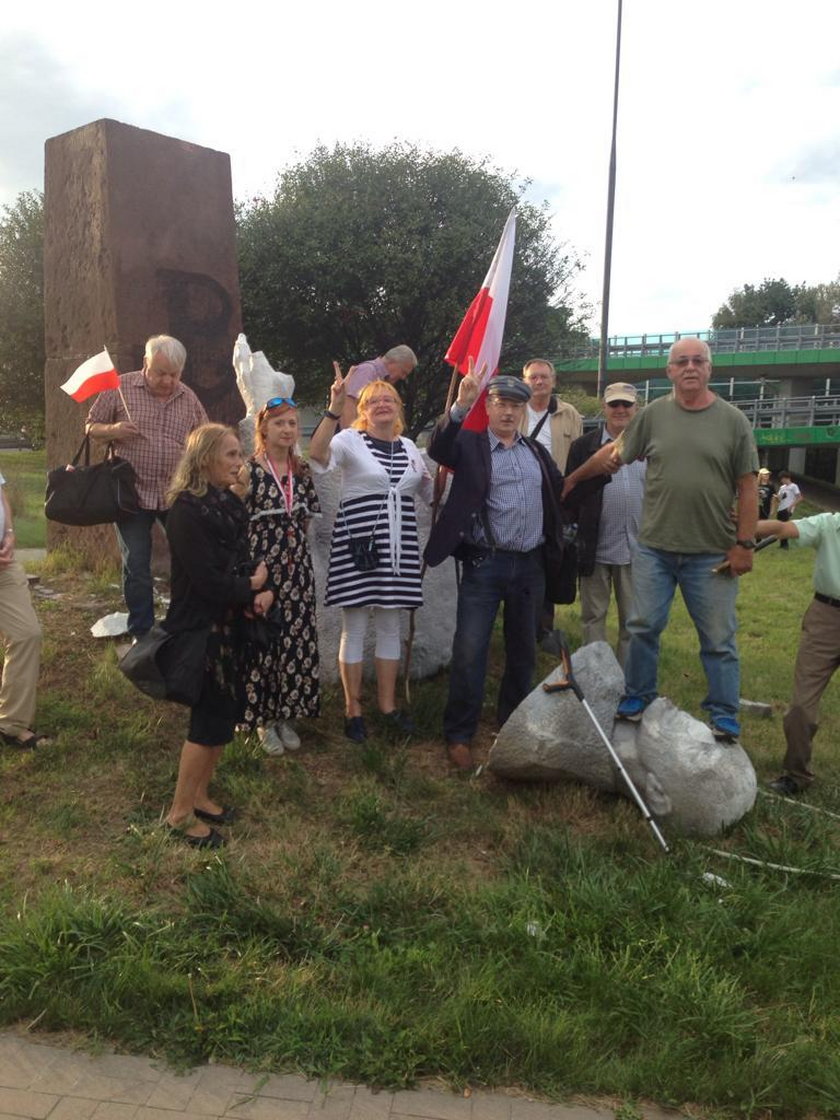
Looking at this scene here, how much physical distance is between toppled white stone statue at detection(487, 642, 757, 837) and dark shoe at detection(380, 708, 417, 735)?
24.5 inches

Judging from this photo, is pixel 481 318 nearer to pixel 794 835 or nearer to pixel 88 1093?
pixel 794 835

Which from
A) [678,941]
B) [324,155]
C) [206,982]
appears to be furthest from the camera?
[324,155]

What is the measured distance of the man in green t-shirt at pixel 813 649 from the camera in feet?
15.3

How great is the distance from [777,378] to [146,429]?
48548 mm

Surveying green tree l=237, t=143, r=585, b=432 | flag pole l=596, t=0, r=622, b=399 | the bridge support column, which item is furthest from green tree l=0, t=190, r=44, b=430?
the bridge support column

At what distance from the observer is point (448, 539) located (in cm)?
453

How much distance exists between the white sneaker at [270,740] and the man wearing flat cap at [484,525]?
83 cm

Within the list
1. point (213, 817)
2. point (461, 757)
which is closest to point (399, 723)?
point (461, 757)

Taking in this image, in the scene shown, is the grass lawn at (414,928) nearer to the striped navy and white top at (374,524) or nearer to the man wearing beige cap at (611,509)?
the striped navy and white top at (374,524)

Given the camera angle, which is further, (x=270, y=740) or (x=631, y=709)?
(x=270, y=740)

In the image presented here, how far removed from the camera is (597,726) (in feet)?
13.3

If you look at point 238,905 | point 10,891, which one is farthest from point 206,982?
point 10,891

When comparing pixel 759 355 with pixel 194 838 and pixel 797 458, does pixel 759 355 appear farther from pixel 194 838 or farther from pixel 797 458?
pixel 194 838

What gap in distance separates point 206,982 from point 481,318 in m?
3.63
